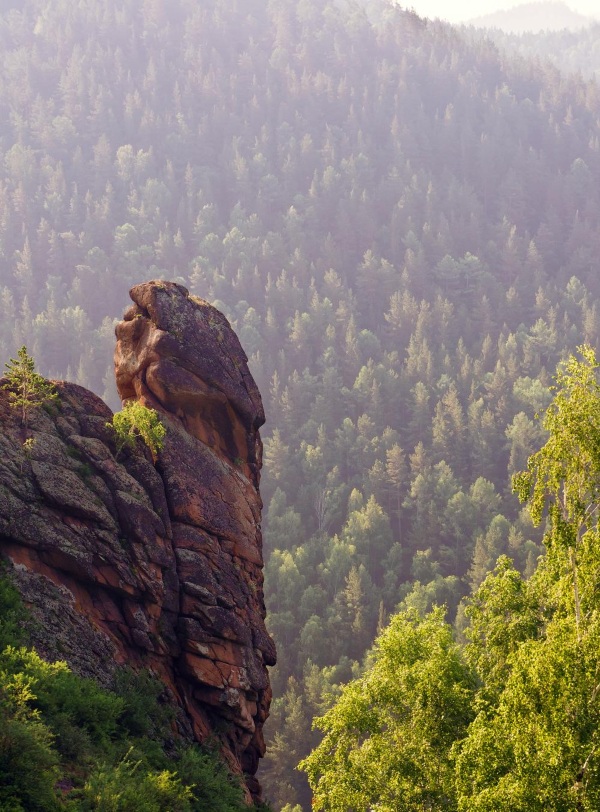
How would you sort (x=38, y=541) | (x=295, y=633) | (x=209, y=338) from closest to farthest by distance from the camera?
(x=38, y=541) < (x=209, y=338) < (x=295, y=633)

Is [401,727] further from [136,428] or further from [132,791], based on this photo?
[136,428]

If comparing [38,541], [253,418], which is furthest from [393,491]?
[38,541]

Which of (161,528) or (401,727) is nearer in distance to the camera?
(401,727)

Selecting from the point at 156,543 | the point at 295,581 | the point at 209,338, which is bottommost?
the point at 156,543

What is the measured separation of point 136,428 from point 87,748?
10.1m

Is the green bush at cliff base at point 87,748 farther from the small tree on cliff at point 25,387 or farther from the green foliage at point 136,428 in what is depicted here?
the green foliage at point 136,428

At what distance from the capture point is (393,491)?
145500 mm

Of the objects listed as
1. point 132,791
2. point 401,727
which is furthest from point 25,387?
point 401,727

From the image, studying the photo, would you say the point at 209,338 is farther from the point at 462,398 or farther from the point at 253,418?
the point at 462,398

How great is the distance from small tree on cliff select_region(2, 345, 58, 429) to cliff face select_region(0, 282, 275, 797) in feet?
0.93

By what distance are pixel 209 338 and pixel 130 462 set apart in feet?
19.9

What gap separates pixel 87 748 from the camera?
19.3 metres

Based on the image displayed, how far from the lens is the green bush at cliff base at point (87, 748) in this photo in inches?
627

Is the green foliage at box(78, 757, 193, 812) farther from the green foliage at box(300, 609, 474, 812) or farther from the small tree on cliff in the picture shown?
the small tree on cliff
